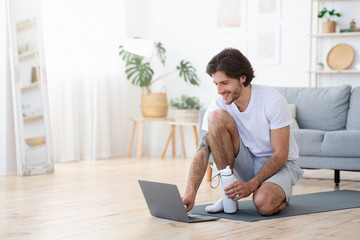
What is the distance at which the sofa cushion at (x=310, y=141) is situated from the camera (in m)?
4.46

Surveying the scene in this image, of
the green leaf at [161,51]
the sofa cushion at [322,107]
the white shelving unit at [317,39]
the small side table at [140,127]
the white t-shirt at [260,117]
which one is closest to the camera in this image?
the white t-shirt at [260,117]

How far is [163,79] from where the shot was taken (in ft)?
23.5

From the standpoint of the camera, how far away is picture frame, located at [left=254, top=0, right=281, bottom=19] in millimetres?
6395

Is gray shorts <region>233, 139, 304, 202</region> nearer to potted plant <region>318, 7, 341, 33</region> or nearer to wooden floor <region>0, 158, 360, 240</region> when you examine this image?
wooden floor <region>0, 158, 360, 240</region>

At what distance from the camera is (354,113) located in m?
4.91

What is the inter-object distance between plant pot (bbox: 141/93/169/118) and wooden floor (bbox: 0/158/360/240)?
1.91 metres

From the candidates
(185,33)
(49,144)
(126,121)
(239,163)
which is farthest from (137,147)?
(239,163)

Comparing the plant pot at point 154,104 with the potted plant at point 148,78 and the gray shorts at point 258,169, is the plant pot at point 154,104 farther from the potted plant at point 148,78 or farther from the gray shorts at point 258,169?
the gray shorts at point 258,169

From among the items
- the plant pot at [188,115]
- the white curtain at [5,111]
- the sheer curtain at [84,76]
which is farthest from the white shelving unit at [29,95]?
the plant pot at [188,115]

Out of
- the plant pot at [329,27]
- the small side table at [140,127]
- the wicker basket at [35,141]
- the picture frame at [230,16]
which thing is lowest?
the small side table at [140,127]

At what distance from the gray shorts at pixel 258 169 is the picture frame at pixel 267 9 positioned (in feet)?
11.4

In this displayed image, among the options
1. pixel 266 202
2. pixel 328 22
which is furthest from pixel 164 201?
pixel 328 22

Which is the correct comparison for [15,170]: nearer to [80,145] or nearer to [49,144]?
[49,144]

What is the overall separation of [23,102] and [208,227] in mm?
2852
